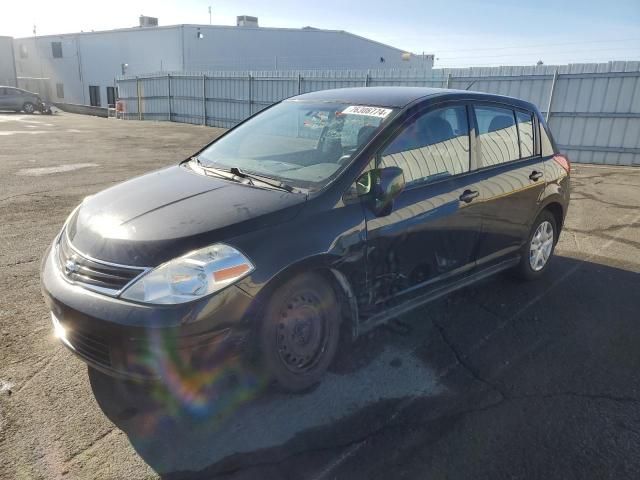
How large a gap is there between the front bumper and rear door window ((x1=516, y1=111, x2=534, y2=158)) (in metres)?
3.19

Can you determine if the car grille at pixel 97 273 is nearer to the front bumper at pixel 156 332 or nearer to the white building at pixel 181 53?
the front bumper at pixel 156 332

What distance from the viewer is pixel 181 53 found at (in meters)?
31.7

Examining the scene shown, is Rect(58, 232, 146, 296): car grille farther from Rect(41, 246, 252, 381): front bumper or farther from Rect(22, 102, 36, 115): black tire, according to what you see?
Rect(22, 102, 36, 115): black tire

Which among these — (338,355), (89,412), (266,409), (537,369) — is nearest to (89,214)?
(89,412)

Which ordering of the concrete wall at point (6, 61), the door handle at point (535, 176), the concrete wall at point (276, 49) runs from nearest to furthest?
the door handle at point (535, 176), the concrete wall at point (276, 49), the concrete wall at point (6, 61)

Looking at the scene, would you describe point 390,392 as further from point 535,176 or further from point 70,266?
point 535,176

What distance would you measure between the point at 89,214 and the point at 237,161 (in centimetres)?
109

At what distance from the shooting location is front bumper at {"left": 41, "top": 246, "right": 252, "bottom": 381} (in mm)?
2236

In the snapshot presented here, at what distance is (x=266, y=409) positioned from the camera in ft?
8.93

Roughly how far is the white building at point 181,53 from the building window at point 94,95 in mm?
81

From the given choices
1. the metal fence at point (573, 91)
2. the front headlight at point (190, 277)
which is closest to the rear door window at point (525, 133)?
the front headlight at point (190, 277)

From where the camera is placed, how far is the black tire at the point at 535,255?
446cm

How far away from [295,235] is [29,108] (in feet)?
108

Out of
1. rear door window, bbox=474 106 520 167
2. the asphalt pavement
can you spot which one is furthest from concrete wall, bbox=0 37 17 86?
rear door window, bbox=474 106 520 167
